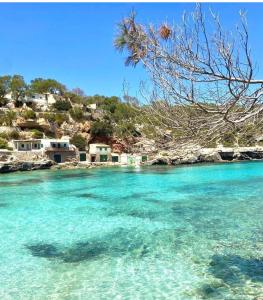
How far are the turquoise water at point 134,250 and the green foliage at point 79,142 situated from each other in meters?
50.5

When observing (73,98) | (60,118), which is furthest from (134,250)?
(73,98)

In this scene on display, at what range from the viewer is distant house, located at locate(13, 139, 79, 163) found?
65875 mm

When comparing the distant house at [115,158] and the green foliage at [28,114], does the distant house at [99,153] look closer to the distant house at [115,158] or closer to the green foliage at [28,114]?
the distant house at [115,158]

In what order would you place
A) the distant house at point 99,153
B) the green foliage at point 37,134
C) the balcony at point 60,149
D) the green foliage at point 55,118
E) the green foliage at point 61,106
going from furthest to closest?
the green foliage at point 61,106 < the green foliage at point 55,118 < the green foliage at point 37,134 < the distant house at point 99,153 < the balcony at point 60,149

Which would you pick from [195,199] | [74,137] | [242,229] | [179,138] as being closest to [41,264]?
[179,138]

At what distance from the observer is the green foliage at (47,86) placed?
92562mm

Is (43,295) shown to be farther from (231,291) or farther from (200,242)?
(200,242)

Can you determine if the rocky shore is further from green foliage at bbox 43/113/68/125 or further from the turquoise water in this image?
the turquoise water

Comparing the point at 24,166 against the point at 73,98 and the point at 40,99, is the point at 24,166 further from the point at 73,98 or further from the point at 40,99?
the point at 73,98

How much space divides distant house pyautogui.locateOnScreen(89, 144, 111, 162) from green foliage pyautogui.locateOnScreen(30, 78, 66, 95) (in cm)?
2950

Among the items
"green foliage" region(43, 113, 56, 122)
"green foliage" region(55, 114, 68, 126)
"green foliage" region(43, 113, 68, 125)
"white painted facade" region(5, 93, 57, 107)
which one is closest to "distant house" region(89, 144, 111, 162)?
"green foliage" region(55, 114, 68, 126)

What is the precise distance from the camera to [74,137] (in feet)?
246

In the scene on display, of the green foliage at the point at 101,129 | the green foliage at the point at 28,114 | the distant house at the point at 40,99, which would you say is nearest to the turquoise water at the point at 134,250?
the green foliage at the point at 101,129

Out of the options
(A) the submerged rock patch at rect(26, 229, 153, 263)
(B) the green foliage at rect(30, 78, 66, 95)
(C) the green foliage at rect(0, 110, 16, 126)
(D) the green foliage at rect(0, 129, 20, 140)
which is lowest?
(A) the submerged rock patch at rect(26, 229, 153, 263)
